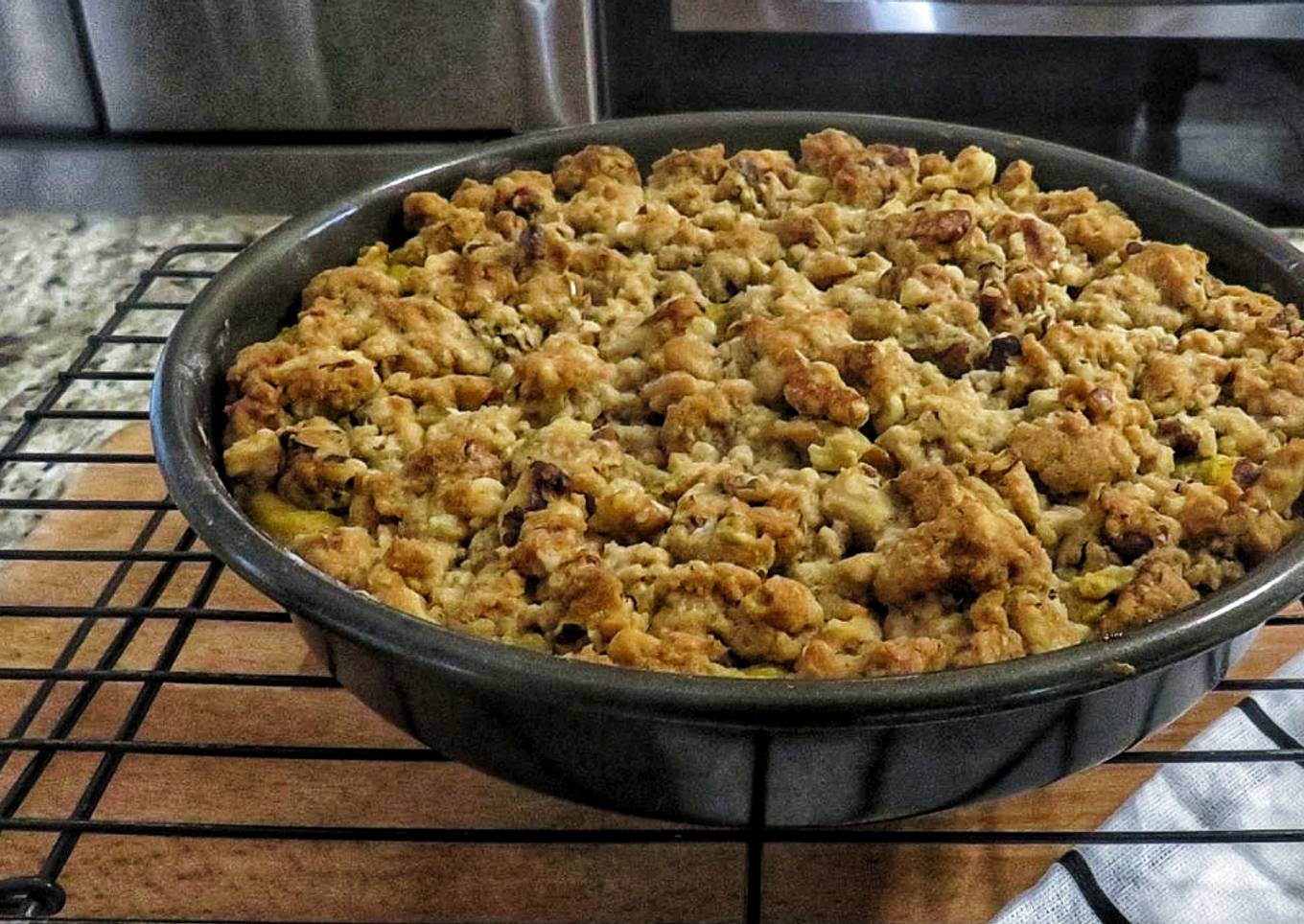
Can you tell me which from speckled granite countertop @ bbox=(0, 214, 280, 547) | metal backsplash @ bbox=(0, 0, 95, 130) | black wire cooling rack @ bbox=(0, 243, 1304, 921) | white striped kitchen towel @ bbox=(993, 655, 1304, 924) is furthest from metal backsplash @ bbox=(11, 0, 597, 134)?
white striped kitchen towel @ bbox=(993, 655, 1304, 924)

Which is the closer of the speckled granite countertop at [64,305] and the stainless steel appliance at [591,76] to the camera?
the speckled granite countertop at [64,305]

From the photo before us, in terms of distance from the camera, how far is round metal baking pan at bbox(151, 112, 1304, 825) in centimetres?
59

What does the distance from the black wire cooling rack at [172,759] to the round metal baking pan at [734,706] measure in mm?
40

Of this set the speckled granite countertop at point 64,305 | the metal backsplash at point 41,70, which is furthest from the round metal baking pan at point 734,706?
the metal backsplash at point 41,70

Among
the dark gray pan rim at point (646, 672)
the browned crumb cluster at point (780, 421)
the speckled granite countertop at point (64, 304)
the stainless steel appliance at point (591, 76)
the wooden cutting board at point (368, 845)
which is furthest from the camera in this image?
the stainless steel appliance at point (591, 76)

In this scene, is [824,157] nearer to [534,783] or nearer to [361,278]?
[361,278]

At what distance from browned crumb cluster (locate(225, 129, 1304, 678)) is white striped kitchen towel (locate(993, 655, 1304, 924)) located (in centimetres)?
20

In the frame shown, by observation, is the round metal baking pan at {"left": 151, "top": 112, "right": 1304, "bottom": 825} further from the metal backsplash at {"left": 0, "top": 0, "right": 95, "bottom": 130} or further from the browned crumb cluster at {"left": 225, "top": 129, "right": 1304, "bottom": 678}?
the metal backsplash at {"left": 0, "top": 0, "right": 95, "bottom": 130}

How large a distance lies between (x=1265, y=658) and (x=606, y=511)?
1.98ft

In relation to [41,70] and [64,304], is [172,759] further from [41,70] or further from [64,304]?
[41,70]

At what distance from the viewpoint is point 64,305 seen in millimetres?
1622

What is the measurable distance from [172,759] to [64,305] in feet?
2.92

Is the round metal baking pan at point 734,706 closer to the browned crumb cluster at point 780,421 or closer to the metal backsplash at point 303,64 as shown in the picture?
the browned crumb cluster at point 780,421

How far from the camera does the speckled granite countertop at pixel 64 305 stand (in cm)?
134
